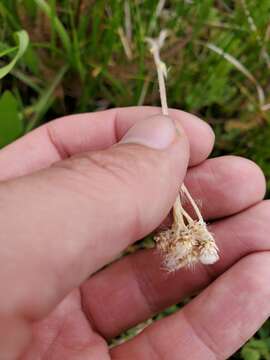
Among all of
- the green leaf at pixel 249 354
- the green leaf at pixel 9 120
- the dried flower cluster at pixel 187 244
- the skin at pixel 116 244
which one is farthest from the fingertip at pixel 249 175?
the green leaf at pixel 9 120

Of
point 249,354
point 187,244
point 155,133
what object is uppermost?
point 155,133

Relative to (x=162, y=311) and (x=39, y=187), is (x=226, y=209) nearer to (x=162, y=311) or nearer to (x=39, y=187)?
(x=162, y=311)

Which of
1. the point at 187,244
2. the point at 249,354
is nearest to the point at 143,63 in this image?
the point at 187,244

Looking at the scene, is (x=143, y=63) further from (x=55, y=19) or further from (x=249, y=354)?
(x=249, y=354)

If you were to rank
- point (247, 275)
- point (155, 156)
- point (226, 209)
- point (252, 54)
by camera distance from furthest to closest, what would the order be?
point (252, 54) < point (226, 209) < point (247, 275) < point (155, 156)

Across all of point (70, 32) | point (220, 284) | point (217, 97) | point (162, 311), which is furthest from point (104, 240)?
point (70, 32)

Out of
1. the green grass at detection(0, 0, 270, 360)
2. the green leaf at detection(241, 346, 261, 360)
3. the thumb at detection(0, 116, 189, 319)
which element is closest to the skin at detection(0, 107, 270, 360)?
the thumb at detection(0, 116, 189, 319)

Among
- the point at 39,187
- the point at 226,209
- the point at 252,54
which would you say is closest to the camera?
the point at 39,187

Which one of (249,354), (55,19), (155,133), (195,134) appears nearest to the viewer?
(155,133)
